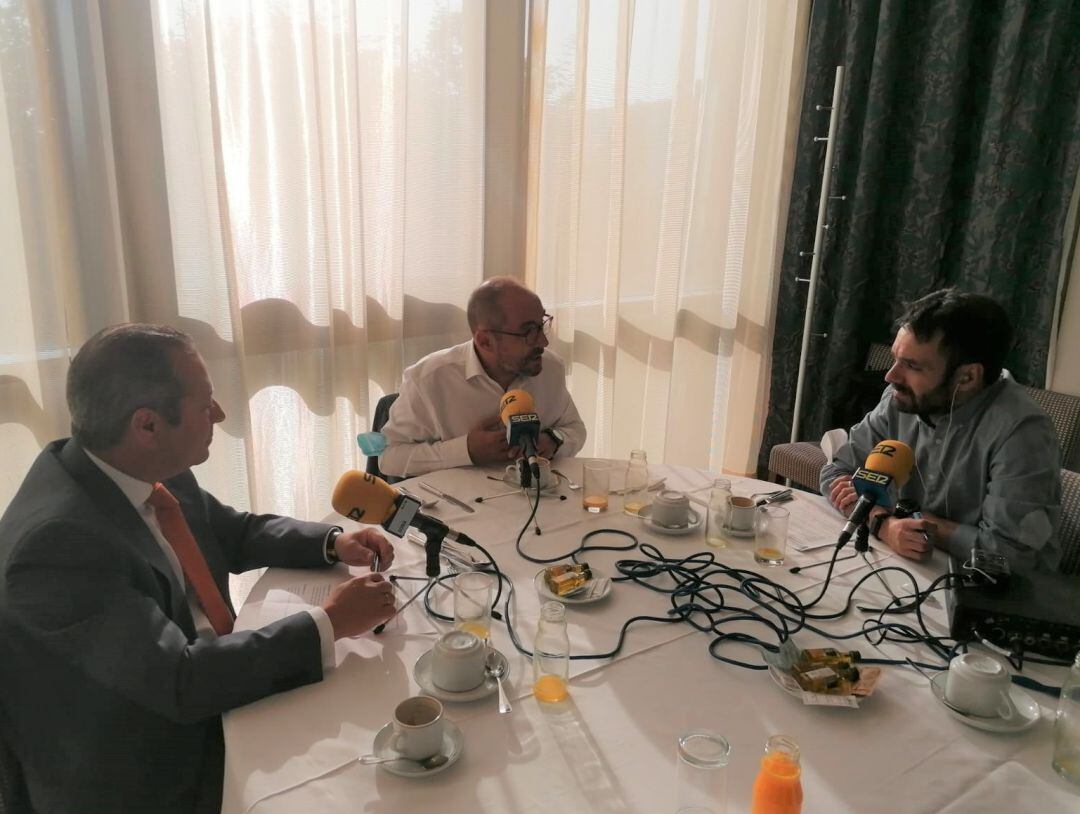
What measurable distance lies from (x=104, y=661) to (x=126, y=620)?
6 centimetres

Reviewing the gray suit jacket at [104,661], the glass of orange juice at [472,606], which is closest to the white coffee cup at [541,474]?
the glass of orange juice at [472,606]

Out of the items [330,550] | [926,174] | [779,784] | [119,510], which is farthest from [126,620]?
[926,174]

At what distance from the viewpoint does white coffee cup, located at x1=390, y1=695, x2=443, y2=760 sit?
926 mm

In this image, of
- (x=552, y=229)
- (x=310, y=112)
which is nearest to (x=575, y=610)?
(x=310, y=112)

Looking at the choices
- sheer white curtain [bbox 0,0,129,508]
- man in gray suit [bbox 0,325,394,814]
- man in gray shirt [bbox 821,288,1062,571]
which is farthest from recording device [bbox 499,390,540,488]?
sheer white curtain [bbox 0,0,129,508]

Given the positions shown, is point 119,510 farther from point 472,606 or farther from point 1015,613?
point 1015,613

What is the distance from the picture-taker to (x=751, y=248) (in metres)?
3.66

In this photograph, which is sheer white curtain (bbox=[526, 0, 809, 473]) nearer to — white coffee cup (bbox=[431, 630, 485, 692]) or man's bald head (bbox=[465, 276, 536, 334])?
man's bald head (bbox=[465, 276, 536, 334])

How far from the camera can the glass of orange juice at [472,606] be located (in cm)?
123

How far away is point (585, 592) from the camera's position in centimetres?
136

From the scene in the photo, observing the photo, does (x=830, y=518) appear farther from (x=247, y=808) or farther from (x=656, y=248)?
(x=656, y=248)

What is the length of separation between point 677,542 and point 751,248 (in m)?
2.43

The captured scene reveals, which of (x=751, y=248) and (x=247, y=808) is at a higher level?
(x=751, y=248)

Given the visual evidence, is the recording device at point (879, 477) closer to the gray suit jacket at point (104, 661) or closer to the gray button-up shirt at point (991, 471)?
the gray button-up shirt at point (991, 471)
